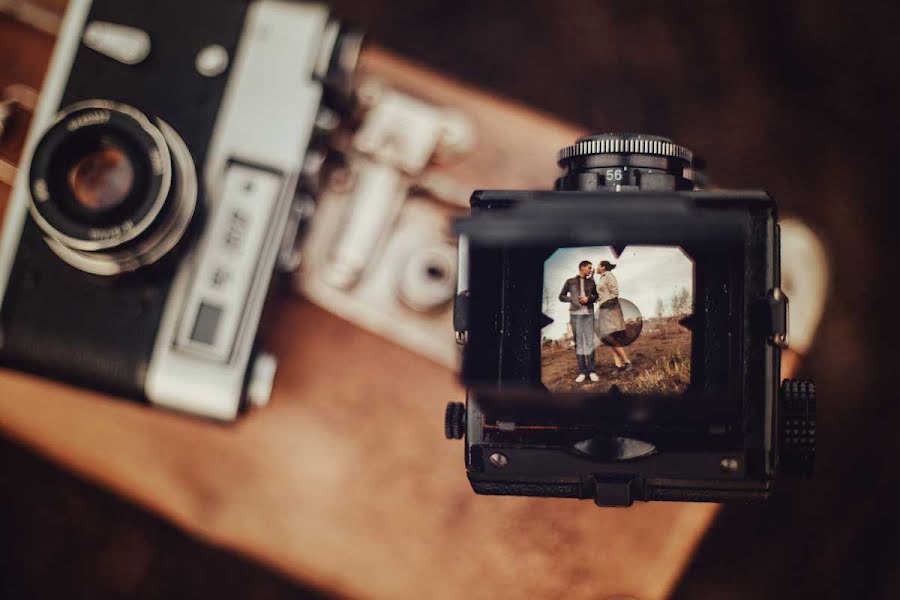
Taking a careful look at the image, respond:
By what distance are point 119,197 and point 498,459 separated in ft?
1.18

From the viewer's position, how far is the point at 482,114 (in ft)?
2.42

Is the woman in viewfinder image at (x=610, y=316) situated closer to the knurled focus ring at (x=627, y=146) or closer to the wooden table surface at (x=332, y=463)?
the knurled focus ring at (x=627, y=146)

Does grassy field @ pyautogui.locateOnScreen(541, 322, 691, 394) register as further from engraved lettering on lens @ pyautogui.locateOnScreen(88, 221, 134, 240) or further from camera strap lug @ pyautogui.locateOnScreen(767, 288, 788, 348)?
engraved lettering on lens @ pyautogui.locateOnScreen(88, 221, 134, 240)

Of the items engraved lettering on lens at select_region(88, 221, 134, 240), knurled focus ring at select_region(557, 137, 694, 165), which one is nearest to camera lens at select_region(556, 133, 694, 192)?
knurled focus ring at select_region(557, 137, 694, 165)

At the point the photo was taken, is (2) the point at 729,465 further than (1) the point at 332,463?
No

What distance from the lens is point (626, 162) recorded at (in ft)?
1.58

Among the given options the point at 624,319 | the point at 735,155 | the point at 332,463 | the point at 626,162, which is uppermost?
the point at 735,155

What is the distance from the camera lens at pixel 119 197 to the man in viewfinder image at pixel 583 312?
313 millimetres

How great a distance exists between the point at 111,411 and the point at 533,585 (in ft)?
1.46

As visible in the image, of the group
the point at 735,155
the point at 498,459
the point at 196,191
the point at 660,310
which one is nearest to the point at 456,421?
the point at 498,459

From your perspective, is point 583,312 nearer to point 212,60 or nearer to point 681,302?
point 681,302

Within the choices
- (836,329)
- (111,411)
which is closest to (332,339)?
(111,411)

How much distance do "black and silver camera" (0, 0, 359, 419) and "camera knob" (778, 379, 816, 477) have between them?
41cm

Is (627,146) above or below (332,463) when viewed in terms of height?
above
